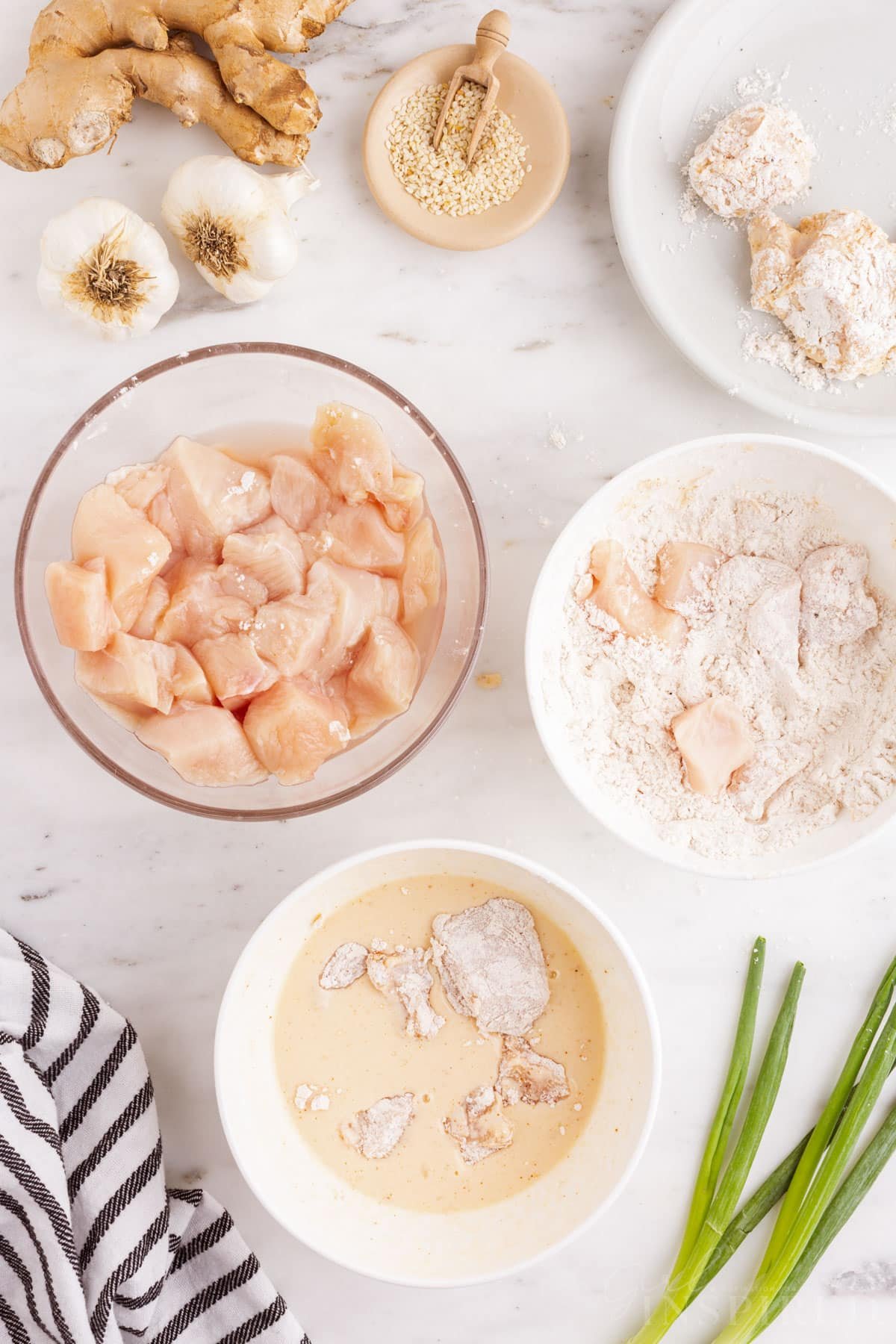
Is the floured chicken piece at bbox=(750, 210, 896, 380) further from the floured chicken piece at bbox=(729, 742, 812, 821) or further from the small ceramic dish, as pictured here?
the floured chicken piece at bbox=(729, 742, 812, 821)

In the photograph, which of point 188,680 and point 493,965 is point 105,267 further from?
point 493,965

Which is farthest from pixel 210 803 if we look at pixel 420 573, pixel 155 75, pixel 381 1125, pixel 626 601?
pixel 155 75

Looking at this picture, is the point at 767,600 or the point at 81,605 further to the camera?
the point at 767,600

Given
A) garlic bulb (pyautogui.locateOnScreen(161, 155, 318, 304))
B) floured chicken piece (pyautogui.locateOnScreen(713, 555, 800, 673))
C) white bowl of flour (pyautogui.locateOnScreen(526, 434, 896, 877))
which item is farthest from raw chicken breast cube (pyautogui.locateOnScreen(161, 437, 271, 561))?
floured chicken piece (pyautogui.locateOnScreen(713, 555, 800, 673))

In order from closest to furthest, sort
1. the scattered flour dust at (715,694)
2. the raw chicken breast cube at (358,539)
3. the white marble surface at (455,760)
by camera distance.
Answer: the raw chicken breast cube at (358,539)
the scattered flour dust at (715,694)
the white marble surface at (455,760)

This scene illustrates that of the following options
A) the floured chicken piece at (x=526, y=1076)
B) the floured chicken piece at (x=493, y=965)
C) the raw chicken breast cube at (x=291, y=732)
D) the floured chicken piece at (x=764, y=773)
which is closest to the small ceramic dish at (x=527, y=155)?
the raw chicken breast cube at (x=291, y=732)

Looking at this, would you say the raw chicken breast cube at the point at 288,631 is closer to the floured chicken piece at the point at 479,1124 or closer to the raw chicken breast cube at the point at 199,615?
the raw chicken breast cube at the point at 199,615

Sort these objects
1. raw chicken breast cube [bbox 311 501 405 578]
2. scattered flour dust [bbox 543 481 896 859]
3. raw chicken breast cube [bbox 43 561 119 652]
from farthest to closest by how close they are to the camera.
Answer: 1. scattered flour dust [bbox 543 481 896 859]
2. raw chicken breast cube [bbox 311 501 405 578]
3. raw chicken breast cube [bbox 43 561 119 652]
